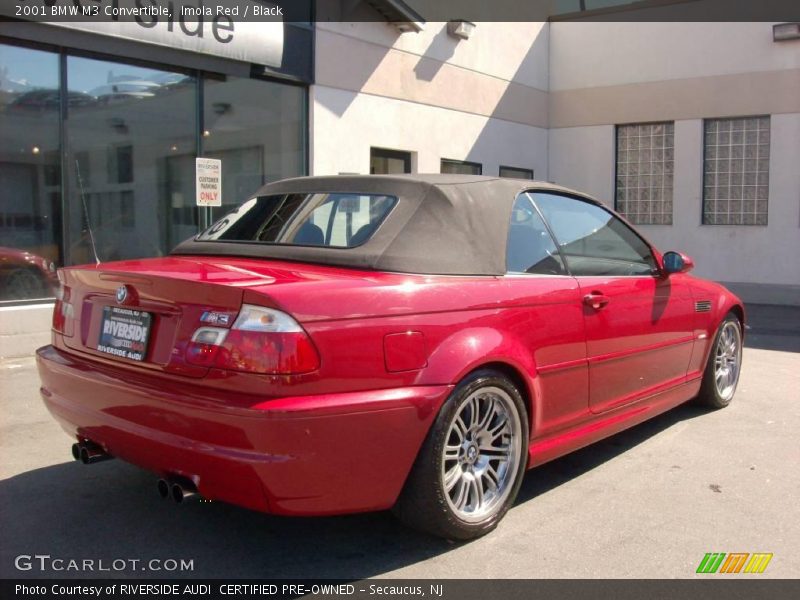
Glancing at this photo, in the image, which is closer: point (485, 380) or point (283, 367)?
point (283, 367)

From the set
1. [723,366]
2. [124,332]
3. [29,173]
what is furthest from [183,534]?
[29,173]

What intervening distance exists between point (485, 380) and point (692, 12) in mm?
13264

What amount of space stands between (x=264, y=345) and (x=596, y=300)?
6.62ft

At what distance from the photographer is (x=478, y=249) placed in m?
3.63

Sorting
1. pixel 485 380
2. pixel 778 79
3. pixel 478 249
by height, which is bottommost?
pixel 485 380

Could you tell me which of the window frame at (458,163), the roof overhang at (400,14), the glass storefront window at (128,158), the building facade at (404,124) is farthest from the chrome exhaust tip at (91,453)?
the window frame at (458,163)

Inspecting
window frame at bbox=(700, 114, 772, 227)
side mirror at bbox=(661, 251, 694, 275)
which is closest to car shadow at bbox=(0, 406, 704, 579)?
side mirror at bbox=(661, 251, 694, 275)

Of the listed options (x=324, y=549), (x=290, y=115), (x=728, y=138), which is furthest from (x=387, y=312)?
(x=728, y=138)

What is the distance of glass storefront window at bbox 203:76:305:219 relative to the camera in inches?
385

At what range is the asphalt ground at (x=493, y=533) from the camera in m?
3.20

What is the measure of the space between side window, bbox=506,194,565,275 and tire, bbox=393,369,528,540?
2.19 ft

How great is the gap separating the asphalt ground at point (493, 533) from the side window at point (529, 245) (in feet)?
3.97

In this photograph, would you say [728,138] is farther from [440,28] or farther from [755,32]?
[440,28]

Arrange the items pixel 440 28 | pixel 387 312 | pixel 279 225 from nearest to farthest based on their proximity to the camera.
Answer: pixel 387 312 → pixel 279 225 → pixel 440 28
